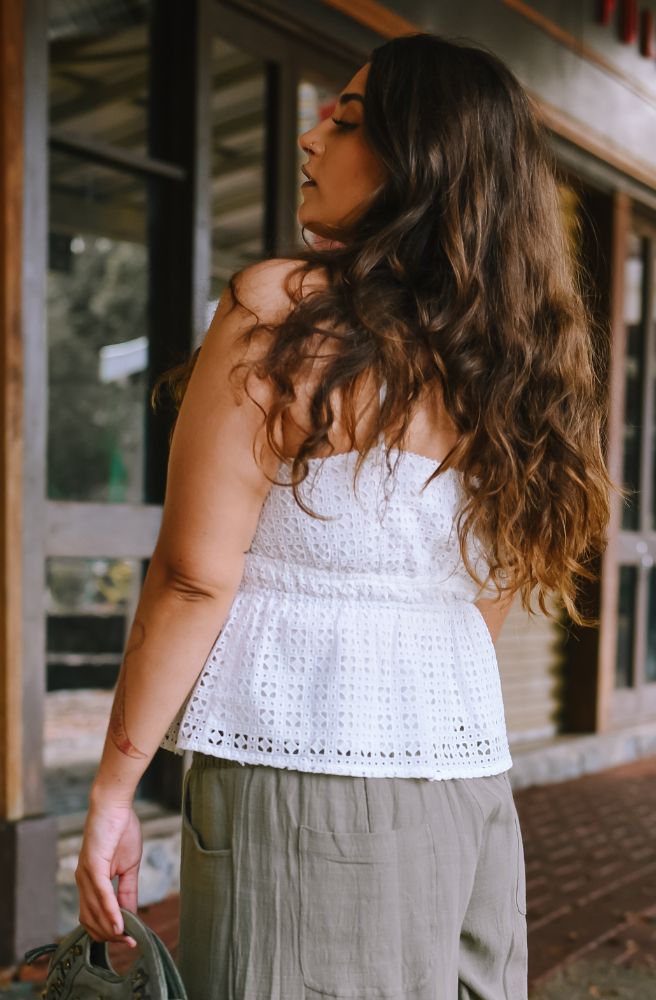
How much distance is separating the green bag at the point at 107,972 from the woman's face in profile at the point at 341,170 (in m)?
0.88

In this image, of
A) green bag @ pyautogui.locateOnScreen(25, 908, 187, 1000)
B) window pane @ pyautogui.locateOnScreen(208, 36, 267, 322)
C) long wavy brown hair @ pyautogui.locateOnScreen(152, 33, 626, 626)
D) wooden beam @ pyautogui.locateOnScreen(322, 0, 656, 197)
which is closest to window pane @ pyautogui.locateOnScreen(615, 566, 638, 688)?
wooden beam @ pyautogui.locateOnScreen(322, 0, 656, 197)

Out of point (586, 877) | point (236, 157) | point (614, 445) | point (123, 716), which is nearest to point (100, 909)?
point (123, 716)

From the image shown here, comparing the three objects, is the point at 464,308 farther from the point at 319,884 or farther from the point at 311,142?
the point at 319,884

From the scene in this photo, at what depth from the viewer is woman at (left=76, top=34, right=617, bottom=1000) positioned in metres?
1.27

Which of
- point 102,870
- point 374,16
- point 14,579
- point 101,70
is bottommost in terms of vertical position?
point 102,870

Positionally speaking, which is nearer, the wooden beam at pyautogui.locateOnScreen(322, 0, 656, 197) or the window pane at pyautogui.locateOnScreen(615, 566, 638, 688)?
the wooden beam at pyautogui.locateOnScreen(322, 0, 656, 197)

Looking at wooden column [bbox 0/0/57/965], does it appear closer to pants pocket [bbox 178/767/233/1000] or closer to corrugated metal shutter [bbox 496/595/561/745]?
pants pocket [bbox 178/767/233/1000]

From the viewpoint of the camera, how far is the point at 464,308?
4.45 feet

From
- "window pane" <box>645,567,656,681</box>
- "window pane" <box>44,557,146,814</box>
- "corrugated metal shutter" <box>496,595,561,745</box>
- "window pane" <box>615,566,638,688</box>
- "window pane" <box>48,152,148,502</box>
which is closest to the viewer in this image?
"corrugated metal shutter" <box>496,595,561,745</box>

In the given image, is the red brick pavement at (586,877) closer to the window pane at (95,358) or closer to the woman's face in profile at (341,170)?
the woman's face in profile at (341,170)

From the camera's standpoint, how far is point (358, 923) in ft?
4.14

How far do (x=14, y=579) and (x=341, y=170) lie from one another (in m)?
2.17

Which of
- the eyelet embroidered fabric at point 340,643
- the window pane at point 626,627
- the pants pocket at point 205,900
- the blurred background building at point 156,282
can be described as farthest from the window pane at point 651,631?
the pants pocket at point 205,900

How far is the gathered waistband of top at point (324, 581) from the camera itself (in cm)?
134
